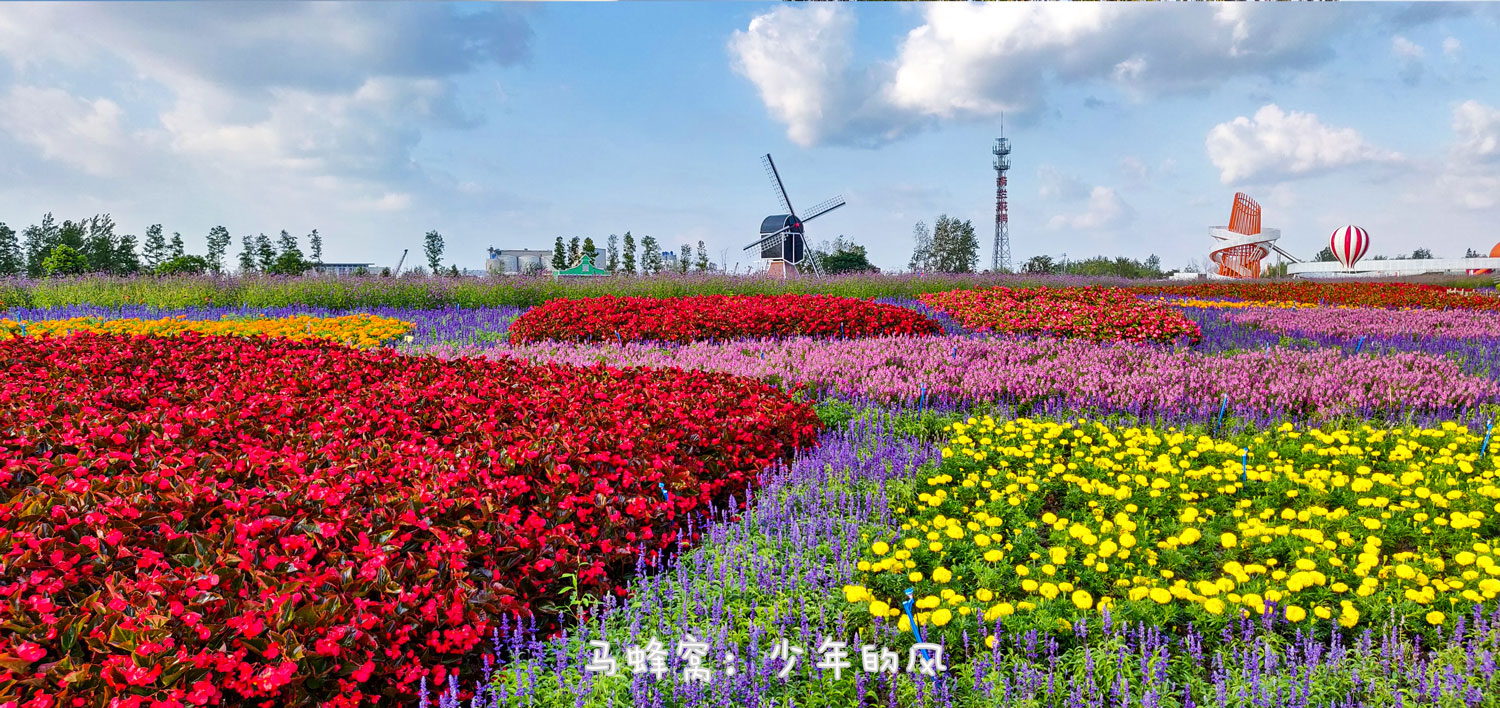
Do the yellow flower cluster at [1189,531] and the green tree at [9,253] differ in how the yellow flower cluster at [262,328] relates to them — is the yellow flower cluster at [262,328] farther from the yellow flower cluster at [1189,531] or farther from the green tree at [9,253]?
the green tree at [9,253]

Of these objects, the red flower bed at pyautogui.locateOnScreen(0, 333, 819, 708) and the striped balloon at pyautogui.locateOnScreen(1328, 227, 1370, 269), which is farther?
the striped balloon at pyautogui.locateOnScreen(1328, 227, 1370, 269)

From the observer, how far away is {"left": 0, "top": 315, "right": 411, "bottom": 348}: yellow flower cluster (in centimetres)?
1169

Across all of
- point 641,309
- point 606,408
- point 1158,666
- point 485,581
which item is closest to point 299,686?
point 485,581

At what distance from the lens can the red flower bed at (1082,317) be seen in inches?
455

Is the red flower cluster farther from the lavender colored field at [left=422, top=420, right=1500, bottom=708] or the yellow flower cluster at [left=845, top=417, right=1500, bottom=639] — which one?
the lavender colored field at [left=422, top=420, right=1500, bottom=708]

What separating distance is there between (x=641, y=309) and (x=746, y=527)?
9.01m

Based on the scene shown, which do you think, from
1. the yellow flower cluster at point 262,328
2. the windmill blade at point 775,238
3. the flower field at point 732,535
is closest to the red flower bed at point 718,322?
the yellow flower cluster at point 262,328

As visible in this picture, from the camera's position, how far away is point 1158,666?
280 centimetres

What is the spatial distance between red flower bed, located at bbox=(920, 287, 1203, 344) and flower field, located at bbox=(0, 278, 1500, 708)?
3.54 meters

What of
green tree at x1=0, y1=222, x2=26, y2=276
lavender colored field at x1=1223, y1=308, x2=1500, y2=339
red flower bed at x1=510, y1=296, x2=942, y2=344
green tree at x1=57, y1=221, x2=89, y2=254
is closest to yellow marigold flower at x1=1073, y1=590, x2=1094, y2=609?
red flower bed at x1=510, y1=296, x2=942, y2=344

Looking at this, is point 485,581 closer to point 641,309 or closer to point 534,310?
point 641,309

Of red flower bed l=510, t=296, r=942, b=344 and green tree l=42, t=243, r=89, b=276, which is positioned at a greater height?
green tree l=42, t=243, r=89, b=276

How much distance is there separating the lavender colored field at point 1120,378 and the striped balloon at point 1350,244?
55.1 m

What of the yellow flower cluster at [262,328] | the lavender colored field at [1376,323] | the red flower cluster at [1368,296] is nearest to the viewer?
the yellow flower cluster at [262,328]
